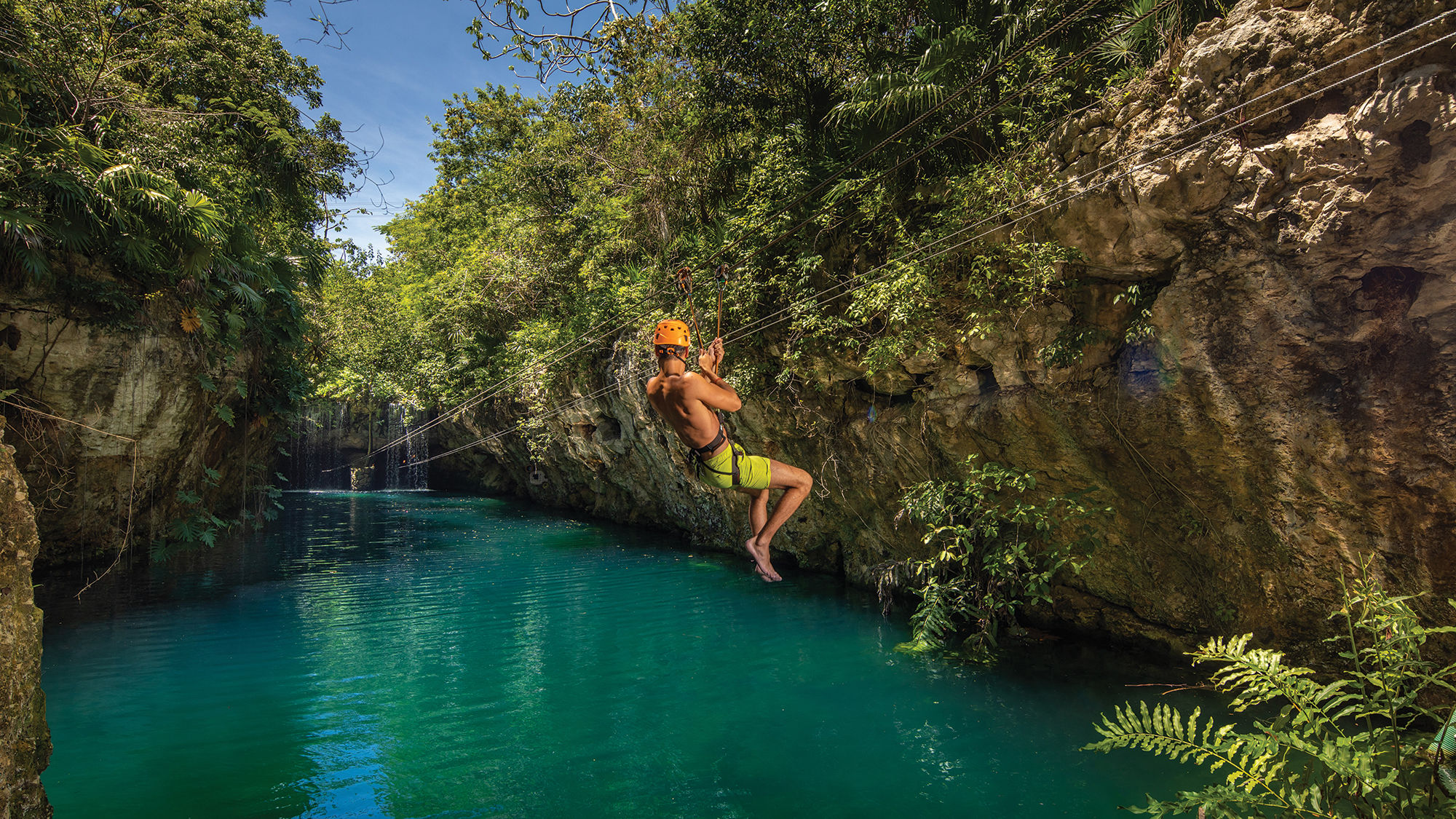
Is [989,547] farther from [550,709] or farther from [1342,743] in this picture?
[550,709]

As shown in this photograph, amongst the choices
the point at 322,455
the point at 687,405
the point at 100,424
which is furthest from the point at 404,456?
the point at 687,405

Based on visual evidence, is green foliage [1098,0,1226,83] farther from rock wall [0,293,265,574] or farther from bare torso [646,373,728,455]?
rock wall [0,293,265,574]

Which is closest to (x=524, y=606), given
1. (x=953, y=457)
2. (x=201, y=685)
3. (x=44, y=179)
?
(x=201, y=685)

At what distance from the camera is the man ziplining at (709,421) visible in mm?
4680

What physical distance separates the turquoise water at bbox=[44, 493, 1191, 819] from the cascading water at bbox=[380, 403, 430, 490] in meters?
19.0

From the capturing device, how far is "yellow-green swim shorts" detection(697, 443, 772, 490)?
16.3ft

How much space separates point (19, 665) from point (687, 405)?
14.8 feet

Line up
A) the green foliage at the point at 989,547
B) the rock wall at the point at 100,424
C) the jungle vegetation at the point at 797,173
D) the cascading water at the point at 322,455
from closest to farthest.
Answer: the jungle vegetation at the point at 797,173 → the green foliage at the point at 989,547 → the rock wall at the point at 100,424 → the cascading water at the point at 322,455

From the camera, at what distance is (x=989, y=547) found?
28.4ft

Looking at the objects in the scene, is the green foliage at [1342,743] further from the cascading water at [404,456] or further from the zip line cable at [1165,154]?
the cascading water at [404,456]

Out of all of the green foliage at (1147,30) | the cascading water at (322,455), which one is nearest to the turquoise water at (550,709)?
the green foliage at (1147,30)

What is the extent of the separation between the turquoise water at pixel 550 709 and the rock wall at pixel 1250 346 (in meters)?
1.92

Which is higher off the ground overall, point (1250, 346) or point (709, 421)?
point (1250, 346)

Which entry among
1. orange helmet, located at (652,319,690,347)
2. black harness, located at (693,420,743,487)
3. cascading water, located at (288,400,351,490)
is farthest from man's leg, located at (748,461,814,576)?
cascading water, located at (288,400,351,490)
